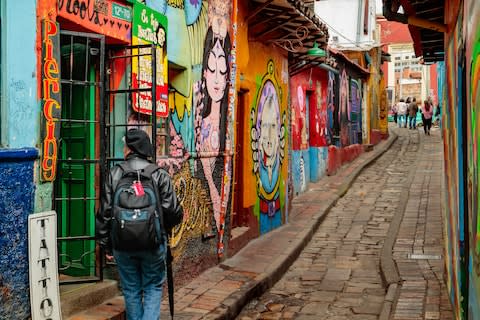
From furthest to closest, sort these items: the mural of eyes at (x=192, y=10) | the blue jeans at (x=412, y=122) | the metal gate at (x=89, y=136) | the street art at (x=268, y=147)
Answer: the blue jeans at (x=412, y=122) → the street art at (x=268, y=147) → the mural of eyes at (x=192, y=10) → the metal gate at (x=89, y=136)

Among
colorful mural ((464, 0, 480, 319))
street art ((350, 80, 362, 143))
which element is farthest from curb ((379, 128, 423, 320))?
street art ((350, 80, 362, 143))

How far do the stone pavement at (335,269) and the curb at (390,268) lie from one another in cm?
1

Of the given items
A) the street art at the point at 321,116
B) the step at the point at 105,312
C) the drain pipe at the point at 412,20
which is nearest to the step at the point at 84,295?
the step at the point at 105,312

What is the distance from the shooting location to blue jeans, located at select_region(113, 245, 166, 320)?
4.87 metres

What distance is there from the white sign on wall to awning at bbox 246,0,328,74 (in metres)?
5.61

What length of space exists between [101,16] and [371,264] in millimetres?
5732

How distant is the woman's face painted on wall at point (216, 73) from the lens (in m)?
8.12

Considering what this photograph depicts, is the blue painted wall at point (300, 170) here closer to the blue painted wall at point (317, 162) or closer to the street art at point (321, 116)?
the blue painted wall at point (317, 162)

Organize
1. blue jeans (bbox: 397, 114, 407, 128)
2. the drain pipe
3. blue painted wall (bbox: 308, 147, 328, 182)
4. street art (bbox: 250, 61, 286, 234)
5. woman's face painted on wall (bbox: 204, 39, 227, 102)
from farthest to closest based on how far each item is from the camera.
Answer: blue jeans (bbox: 397, 114, 407, 128) → blue painted wall (bbox: 308, 147, 328, 182) → street art (bbox: 250, 61, 286, 234) → woman's face painted on wall (bbox: 204, 39, 227, 102) → the drain pipe

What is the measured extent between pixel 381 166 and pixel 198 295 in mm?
14356

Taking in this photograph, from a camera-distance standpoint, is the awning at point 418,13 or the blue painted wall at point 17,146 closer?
the blue painted wall at point 17,146

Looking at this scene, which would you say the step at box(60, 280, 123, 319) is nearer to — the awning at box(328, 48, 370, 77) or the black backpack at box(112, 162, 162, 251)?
the black backpack at box(112, 162, 162, 251)

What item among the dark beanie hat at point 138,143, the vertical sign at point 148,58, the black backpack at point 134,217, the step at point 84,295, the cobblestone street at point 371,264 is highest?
the vertical sign at point 148,58

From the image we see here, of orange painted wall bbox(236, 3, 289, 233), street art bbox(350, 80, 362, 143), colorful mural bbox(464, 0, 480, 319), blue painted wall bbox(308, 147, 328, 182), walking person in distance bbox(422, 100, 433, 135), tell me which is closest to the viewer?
colorful mural bbox(464, 0, 480, 319)
